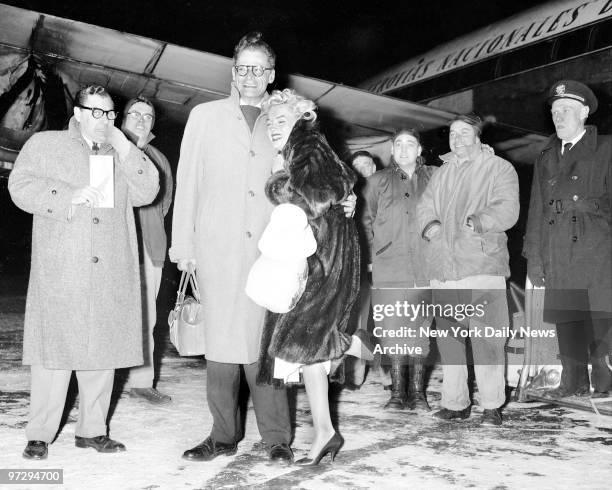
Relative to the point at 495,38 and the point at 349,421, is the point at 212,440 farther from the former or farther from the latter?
the point at 495,38

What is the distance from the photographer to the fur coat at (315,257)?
2.45 meters

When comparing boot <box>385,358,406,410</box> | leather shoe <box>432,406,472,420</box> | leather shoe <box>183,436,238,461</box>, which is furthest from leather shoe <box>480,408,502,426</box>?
leather shoe <box>183,436,238,461</box>

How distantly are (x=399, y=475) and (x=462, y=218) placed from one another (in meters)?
1.59

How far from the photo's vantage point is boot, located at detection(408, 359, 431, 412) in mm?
3742

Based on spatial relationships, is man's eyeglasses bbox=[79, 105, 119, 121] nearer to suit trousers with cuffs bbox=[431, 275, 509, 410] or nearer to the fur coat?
the fur coat

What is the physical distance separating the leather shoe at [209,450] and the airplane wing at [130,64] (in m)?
4.87

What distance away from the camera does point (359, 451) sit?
280 centimetres

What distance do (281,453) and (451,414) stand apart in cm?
129

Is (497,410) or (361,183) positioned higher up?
(361,183)

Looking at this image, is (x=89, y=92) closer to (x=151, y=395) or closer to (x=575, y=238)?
(x=151, y=395)

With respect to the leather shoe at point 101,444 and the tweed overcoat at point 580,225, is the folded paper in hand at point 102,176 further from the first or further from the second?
the tweed overcoat at point 580,225

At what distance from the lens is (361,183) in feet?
14.3

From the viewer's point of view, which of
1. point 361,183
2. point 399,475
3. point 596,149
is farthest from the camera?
point 361,183

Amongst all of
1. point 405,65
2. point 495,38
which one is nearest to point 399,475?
point 495,38
